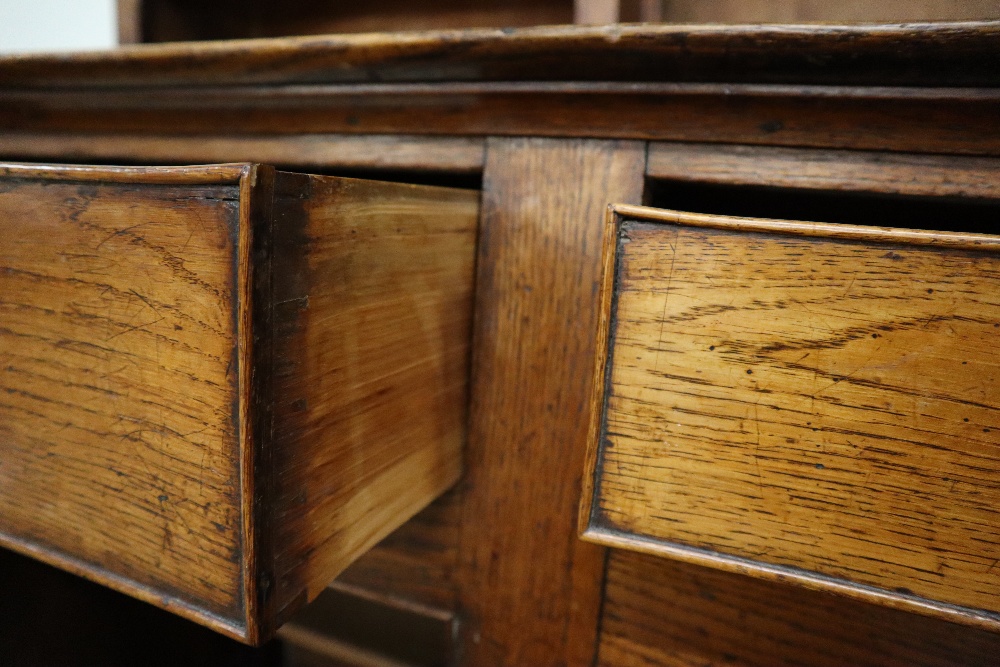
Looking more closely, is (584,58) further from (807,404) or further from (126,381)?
(126,381)

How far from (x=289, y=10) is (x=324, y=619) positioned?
103 centimetres

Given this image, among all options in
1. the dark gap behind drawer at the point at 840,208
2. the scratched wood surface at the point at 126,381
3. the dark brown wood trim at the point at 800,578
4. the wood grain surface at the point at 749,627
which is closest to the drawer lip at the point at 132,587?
the scratched wood surface at the point at 126,381

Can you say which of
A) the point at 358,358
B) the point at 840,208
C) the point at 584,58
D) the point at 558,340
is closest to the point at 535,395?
the point at 558,340

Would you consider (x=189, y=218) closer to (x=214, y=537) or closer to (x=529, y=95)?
(x=214, y=537)

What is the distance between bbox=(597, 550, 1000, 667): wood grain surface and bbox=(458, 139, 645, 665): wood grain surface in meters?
0.04

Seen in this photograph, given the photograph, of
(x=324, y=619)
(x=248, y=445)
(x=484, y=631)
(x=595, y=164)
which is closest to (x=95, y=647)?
(x=324, y=619)

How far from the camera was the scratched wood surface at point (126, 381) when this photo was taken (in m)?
0.38

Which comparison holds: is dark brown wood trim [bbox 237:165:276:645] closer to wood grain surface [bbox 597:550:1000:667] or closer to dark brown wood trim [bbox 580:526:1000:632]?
dark brown wood trim [bbox 580:526:1000:632]

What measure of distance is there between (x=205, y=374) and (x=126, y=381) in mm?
86

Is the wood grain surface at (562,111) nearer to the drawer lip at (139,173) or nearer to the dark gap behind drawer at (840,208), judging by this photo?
the dark gap behind drawer at (840,208)

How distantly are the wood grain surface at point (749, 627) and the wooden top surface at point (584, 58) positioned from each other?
1.58 feet

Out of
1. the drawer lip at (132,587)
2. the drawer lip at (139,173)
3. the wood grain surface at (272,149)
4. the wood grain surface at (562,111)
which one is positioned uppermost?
the wood grain surface at (562,111)

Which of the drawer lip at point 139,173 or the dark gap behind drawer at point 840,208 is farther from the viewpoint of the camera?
the dark gap behind drawer at point 840,208

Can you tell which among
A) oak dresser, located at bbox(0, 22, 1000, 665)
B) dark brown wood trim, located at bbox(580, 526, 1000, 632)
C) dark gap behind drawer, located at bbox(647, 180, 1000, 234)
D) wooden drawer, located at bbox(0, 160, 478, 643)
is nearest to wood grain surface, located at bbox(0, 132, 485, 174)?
oak dresser, located at bbox(0, 22, 1000, 665)
